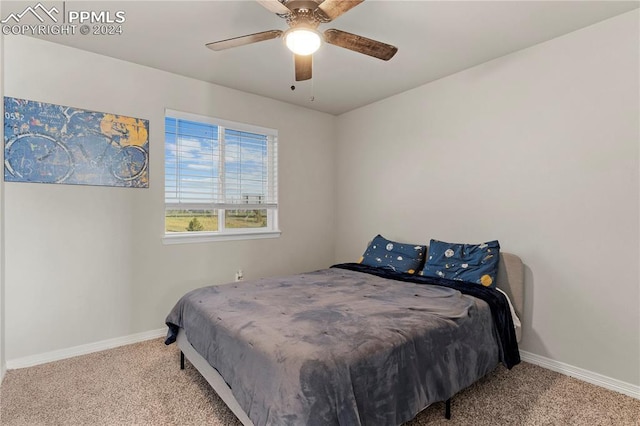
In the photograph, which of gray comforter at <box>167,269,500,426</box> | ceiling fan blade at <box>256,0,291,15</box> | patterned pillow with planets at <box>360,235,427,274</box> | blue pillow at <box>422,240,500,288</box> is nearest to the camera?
gray comforter at <box>167,269,500,426</box>

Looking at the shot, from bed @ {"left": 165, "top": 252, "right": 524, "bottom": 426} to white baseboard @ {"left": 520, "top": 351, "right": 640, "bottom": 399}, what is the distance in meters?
0.34

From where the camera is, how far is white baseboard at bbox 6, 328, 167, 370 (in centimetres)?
254

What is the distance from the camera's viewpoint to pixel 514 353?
236 centimetres

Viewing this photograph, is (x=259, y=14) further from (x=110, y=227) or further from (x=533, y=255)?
(x=533, y=255)

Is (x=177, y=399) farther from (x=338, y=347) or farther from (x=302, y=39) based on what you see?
(x=302, y=39)

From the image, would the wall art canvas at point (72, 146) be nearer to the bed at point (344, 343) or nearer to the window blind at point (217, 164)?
the window blind at point (217, 164)

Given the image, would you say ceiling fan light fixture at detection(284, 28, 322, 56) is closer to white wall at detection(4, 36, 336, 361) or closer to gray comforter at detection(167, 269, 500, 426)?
gray comforter at detection(167, 269, 500, 426)

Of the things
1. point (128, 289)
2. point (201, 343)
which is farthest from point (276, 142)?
point (201, 343)

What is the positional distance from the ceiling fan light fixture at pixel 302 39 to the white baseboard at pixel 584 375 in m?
2.93

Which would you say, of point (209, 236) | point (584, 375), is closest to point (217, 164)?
point (209, 236)

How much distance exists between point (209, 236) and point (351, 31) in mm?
2388

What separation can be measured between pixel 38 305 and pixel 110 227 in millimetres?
786

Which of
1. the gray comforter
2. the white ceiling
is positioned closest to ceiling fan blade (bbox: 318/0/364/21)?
the white ceiling

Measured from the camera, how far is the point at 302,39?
187 cm
